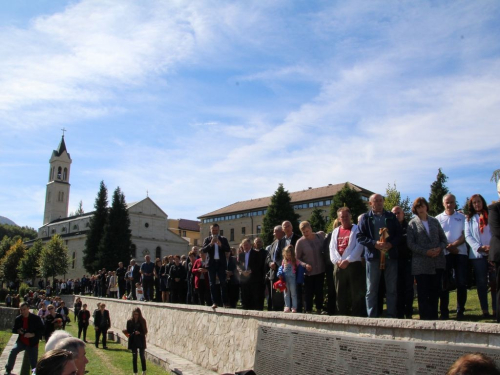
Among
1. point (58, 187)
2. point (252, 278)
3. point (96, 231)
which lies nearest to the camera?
point (252, 278)

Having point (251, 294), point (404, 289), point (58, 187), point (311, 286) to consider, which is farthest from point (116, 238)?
point (404, 289)

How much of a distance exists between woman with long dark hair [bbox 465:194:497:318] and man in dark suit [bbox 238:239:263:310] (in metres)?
5.13

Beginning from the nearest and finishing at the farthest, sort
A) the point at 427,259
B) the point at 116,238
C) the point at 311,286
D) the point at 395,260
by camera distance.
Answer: the point at 427,259
the point at 395,260
the point at 311,286
the point at 116,238

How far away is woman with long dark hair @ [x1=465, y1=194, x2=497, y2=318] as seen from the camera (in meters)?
7.45

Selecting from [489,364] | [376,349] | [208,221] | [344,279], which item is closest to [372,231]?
[344,279]

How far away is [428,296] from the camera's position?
658 cm

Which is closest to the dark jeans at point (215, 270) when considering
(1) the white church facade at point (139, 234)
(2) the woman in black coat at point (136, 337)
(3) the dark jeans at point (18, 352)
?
(2) the woman in black coat at point (136, 337)

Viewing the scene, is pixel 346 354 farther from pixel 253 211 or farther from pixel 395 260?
pixel 253 211

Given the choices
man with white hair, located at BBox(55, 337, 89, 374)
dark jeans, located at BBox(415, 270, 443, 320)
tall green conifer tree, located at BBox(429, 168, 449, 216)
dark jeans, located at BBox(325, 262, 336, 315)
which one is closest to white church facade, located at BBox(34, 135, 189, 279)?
tall green conifer tree, located at BBox(429, 168, 449, 216)

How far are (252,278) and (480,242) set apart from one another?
5495mm

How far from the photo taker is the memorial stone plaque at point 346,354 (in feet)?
14.0

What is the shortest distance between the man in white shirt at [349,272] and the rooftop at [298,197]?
→ 57.3 m

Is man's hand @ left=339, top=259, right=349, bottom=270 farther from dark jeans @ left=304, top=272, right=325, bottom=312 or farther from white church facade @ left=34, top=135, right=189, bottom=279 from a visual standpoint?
white church facade @ left=34, top=135, right=189, bottom=279

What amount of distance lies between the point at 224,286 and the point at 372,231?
5.21m
